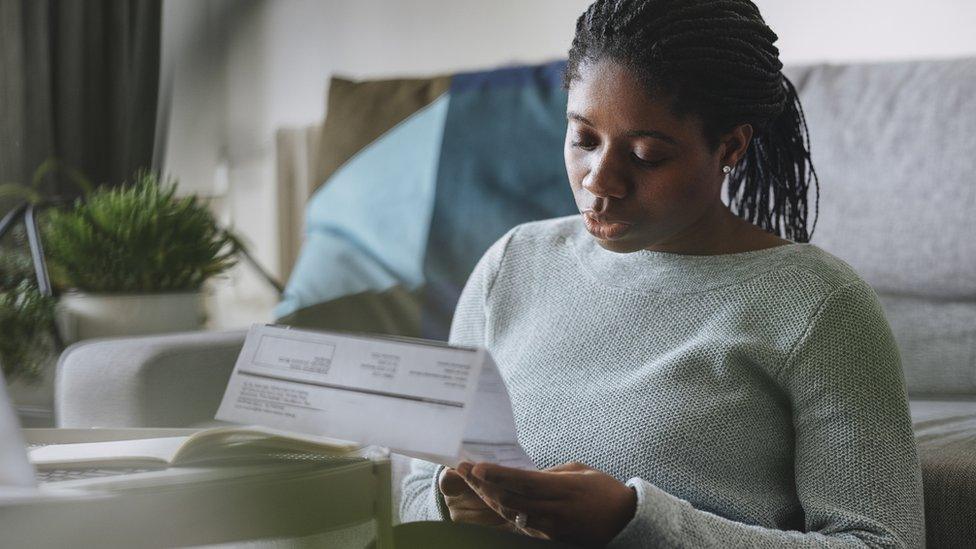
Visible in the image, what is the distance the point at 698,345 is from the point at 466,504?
0.72ft

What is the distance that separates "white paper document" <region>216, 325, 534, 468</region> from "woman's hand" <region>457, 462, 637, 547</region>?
19 millimetres

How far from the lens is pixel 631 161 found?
79 cm

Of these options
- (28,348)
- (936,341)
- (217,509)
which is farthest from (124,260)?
(936,341)

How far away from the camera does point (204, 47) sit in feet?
8.80

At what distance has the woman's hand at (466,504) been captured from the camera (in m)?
0.78

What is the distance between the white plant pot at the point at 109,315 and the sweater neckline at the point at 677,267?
883mm

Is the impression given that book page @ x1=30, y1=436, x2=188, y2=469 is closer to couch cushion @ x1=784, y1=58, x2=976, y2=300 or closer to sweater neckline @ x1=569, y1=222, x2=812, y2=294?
sweater neckline @ x1=569, y1=222, x2=812, y2=294

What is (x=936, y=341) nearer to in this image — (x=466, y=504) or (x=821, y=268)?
(x=821, y=268)

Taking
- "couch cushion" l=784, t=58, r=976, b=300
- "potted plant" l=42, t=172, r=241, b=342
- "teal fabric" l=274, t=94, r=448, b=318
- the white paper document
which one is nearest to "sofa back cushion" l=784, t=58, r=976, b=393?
"couch cushion" l=784, t=58, r=976, b=300

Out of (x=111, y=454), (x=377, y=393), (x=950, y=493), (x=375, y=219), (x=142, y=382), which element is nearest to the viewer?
(x=377, y=393)

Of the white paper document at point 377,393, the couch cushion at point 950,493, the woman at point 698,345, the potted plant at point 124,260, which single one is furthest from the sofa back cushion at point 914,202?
the potted plant at point 124,260

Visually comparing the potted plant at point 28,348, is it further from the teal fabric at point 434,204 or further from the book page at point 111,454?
the book page at point 111,454

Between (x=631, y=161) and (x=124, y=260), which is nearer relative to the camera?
(x=631, y=161)

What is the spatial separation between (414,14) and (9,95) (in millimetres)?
902
